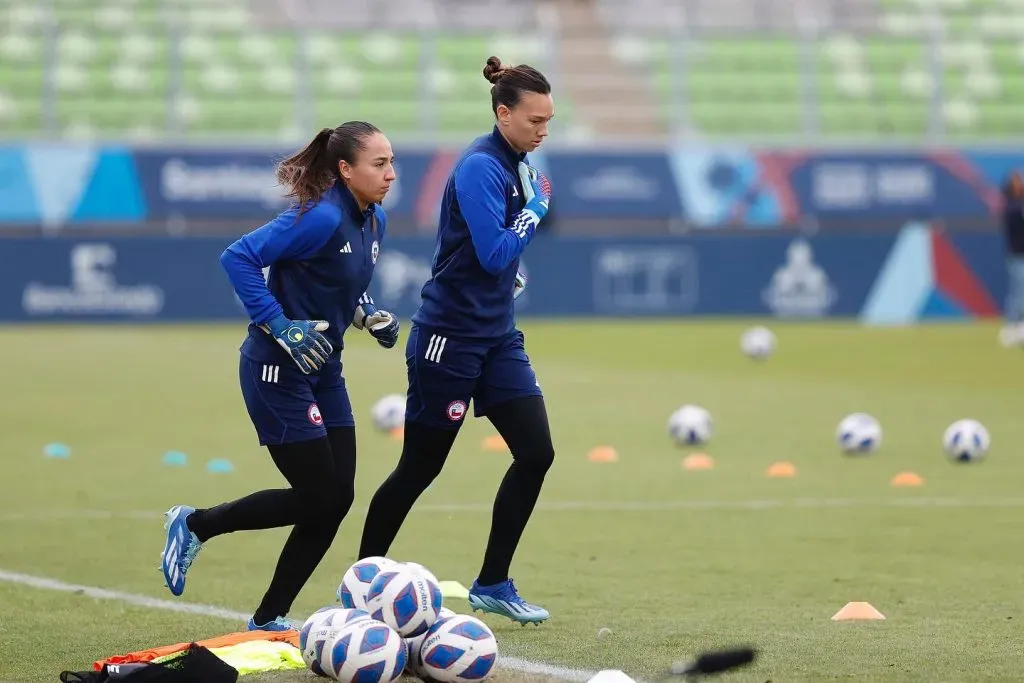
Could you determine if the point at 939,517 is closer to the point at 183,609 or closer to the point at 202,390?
the point at 183,609

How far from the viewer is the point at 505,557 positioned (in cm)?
728

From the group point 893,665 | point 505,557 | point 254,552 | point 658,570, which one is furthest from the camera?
point 254,552

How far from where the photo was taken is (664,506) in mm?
10906

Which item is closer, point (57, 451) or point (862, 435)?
point (862, 435)

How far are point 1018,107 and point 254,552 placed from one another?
2436 centimetres

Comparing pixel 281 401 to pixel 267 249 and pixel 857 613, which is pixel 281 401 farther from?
pixel 857 613

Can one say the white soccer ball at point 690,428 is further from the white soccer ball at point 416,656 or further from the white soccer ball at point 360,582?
the white soccer ball at point 416,656

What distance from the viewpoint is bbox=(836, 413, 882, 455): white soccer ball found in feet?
43.2

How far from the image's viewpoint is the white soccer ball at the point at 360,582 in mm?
6195

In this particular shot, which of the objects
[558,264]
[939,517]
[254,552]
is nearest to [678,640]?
[254,552]

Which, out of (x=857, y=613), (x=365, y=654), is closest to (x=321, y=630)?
(x=365, y=654)

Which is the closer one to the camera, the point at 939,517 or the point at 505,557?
the point at 505,557

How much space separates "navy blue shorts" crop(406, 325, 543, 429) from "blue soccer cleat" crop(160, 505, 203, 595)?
99cm

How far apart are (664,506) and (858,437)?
110 inches
